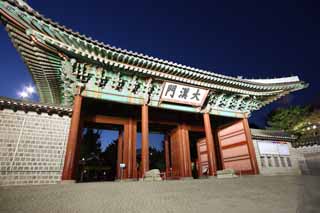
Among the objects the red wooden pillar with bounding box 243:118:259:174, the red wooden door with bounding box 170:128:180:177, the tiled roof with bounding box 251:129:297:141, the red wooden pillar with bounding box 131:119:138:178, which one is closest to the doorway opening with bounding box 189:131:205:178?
the red wooden door with bounding box 170:128:180:177

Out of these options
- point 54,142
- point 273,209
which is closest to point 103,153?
point 54,142

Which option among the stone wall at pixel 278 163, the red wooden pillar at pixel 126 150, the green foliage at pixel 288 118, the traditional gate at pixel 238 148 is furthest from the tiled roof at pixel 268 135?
the green foliage at pixel 288 118

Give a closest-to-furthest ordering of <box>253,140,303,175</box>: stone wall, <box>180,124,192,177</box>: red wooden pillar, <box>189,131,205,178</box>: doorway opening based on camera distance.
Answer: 1. <box>180,124,192,177</box>: red wooden pillar
2. <box>253,140,303,175</box>: stone wall
3. <box>189,131,205,178</box>: doorway opening

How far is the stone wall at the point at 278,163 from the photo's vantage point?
10633 millimetres

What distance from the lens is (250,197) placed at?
3369mm

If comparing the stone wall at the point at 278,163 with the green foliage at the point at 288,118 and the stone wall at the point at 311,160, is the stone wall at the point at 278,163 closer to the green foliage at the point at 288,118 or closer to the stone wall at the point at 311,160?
the stone wall at the point at 311,160

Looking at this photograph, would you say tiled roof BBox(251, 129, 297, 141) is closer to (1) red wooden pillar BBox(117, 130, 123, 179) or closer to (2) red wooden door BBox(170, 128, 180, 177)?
(2) red wooden door BBox(170, 128, 180, 177)

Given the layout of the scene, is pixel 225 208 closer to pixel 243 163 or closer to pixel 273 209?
pixel 273 209

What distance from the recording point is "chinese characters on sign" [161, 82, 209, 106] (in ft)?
26.2

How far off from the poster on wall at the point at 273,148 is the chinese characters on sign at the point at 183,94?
5.70m

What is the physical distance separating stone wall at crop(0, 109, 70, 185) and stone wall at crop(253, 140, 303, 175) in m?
11.0

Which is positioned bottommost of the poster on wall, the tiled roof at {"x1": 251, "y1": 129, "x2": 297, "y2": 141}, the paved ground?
the paved ground

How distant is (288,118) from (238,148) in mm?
15149

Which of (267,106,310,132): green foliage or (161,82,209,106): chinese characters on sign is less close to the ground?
(267,106,310,132): green foliage
